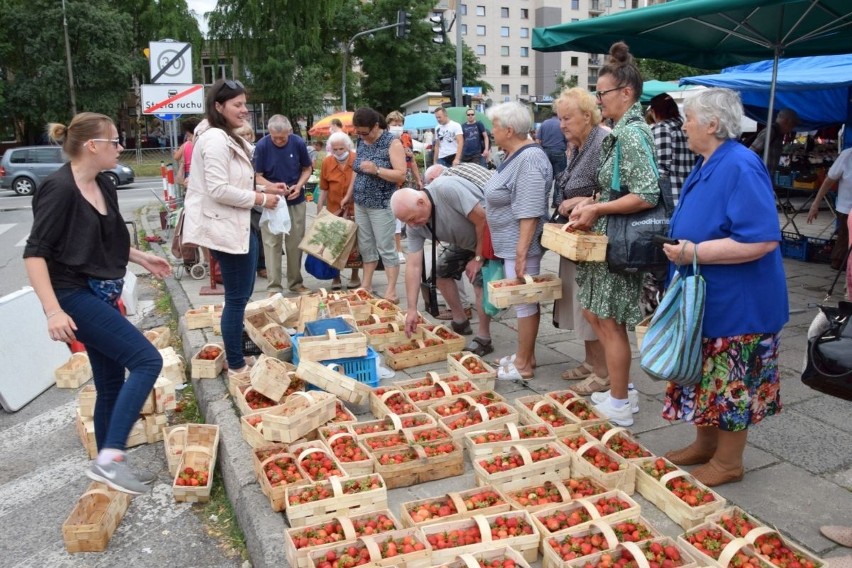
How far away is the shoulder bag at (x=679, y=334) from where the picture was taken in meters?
3.02

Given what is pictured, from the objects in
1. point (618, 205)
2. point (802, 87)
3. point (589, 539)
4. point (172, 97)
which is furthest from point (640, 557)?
point (172, 97)

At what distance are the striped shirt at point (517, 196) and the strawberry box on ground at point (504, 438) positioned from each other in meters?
1.34

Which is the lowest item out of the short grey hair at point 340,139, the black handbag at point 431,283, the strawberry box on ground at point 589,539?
the strawberry box on ground at point 589,539

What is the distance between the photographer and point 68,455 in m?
4.46

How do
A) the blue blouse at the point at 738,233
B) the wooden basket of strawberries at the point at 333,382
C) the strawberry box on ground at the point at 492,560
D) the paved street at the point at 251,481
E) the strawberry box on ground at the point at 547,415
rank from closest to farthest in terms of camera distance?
the strawberry box on ground at the point at 492,560 < the blue blouse at the point at 738,233 < the paved street at the point at 251,481 < the strawberry box on ground at the point at 547,415 < the wooden basket of strawberries at the point at 333,382

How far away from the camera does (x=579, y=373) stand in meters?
4.89

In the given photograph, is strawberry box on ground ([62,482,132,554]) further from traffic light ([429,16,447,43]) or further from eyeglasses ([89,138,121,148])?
traffic light ([429,16,447,43])

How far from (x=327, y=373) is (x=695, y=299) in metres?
2.31

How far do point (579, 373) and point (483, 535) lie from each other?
2.25 m

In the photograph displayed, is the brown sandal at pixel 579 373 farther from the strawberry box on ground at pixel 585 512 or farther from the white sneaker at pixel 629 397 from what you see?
the strawberry box on ground at pixel 585 512

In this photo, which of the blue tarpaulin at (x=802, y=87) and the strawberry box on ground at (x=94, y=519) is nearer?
the strawberry box on ground at (x=94, y=519)

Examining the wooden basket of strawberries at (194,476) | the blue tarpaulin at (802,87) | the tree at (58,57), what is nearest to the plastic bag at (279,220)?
the wooden basket of strawberries at (194,476)

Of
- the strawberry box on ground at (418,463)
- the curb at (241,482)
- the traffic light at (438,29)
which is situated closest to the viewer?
the curb at (241,482)

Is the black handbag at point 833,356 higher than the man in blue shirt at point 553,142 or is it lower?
lower
